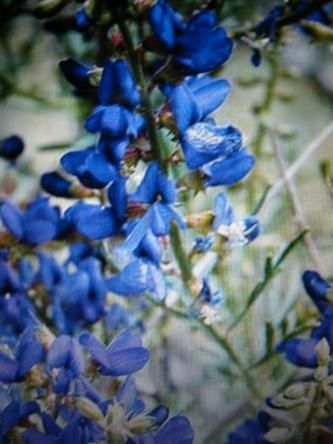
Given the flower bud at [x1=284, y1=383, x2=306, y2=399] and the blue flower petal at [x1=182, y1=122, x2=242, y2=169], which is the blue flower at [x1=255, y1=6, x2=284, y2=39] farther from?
the flower bud at [x1=284, y1=383, x2=306, y2=399]

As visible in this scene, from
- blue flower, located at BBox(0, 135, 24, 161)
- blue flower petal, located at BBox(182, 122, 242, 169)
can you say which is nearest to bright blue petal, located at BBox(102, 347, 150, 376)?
blue flower petal, located at BBox(182, 122, 242, 169)

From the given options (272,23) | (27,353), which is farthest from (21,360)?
(272,23)

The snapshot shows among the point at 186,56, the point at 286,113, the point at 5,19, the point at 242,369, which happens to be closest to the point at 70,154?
the point at 186,56

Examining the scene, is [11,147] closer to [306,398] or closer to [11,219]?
[11,219]

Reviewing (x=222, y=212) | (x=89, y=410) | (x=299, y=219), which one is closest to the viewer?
(x=89, y=410)

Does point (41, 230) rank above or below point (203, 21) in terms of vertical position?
below

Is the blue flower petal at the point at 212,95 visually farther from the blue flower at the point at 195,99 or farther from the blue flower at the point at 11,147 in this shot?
the blue flower at the point at 11,147
